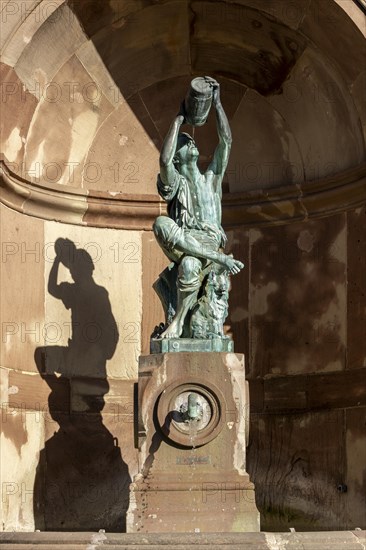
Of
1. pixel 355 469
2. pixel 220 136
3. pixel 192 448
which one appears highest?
pixel 220 136

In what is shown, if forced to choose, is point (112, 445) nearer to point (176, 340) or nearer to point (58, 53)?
point (176, 340)

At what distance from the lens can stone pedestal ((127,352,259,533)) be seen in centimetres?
1137

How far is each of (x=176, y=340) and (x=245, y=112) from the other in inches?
148

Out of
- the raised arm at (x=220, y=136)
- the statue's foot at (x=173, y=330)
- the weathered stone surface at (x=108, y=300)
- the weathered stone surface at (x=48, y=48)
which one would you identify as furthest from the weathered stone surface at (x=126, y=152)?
the statue's foot at (x=173, y=330)

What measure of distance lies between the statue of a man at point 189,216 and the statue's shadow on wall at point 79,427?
7.55 feet

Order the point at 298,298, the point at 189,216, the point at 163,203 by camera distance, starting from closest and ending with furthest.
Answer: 1. the point at 189,216
2. the point at 298,298
3. the point at 163,203

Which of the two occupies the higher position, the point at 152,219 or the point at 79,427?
the point at 152,219

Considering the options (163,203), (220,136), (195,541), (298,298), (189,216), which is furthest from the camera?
(163,203)

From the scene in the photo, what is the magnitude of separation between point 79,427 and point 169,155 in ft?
10.6

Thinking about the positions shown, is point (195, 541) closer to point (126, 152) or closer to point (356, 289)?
point (356, 289)

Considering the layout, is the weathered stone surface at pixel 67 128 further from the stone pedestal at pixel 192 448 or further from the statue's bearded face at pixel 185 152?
the stone pedestal at pixel 192 448

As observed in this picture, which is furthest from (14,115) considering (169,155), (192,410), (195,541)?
(195,541)

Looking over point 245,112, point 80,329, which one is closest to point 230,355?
point 80,329

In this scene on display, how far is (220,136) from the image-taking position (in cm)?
1241
